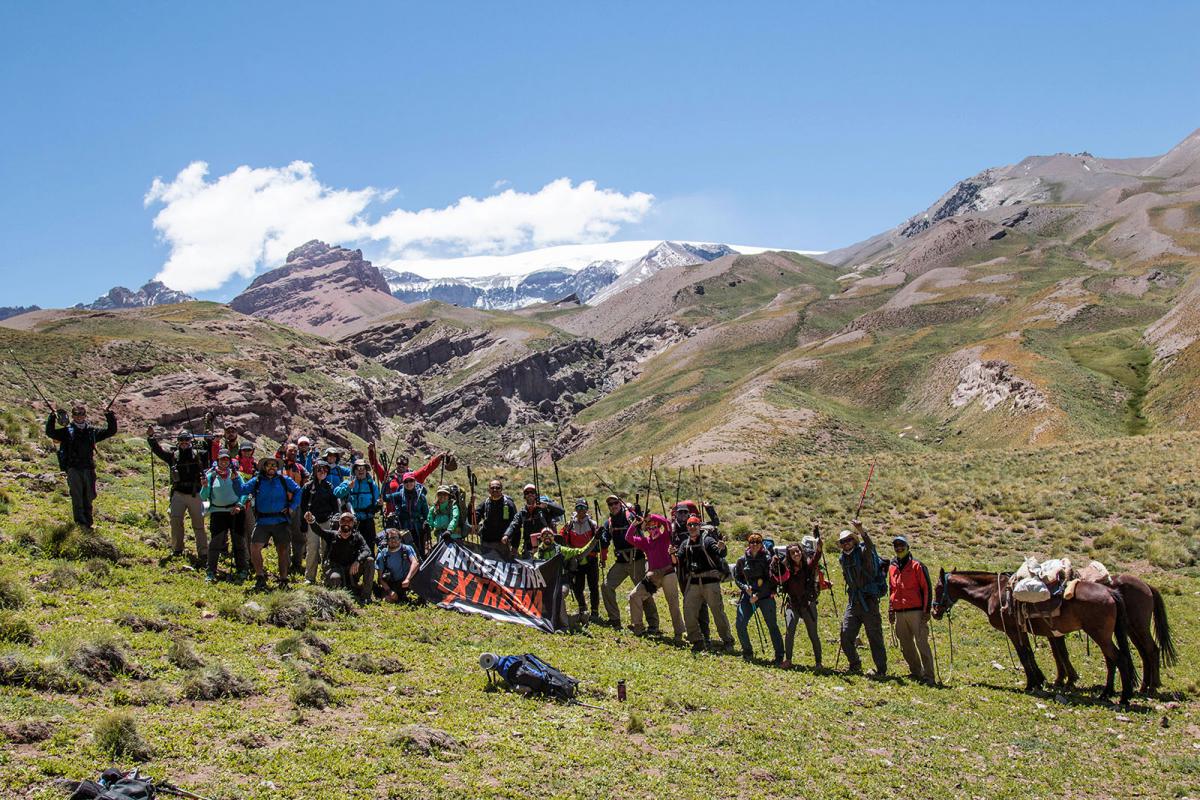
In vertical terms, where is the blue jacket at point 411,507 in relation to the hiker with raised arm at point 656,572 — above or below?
above

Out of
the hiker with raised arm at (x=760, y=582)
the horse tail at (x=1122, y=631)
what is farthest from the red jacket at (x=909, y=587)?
the horse tail at (x=1122, y=631)

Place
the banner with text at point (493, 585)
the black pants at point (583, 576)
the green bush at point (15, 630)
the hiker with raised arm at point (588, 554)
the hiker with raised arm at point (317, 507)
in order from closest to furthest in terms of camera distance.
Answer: the green bush at point (15, 630)
the banner with text at point (493, 585)
the hiker with raised arm at point (317, 507)
the hiker with raised arm at point (588, 554)
the black pants at point (583, 576)

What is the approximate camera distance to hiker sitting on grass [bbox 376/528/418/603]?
15289mm

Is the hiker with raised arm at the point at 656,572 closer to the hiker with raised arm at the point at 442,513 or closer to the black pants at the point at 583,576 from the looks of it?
the black pants at the point at 583,576

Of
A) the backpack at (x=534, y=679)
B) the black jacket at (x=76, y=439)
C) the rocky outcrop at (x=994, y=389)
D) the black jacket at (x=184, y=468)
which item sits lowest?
the backpack at (x=534, y=679)

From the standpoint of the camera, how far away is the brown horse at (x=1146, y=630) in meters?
13.2

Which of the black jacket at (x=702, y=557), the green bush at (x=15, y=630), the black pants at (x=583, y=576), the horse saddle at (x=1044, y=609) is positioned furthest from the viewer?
the black pants at (x=583, y=576)

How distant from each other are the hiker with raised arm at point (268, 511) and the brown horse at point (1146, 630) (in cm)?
1380

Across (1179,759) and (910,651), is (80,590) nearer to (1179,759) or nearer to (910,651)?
(910,651)

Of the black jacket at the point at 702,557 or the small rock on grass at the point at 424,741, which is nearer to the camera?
the small rock on grass at the point at 424,741

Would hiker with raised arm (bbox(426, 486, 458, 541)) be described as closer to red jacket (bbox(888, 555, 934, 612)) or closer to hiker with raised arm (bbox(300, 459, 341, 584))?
hiker with raised arm (bbox(300, 459, 341, 584))

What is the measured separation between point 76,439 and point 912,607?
50.9 feet

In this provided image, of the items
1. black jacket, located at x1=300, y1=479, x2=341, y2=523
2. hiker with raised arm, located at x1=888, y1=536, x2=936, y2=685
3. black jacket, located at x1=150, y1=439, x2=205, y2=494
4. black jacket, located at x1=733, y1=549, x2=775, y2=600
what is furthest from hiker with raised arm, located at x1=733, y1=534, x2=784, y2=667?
black jacket, located at x1=150, y1=439, x2=205, y2=494

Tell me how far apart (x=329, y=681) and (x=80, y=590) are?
4.99 m
